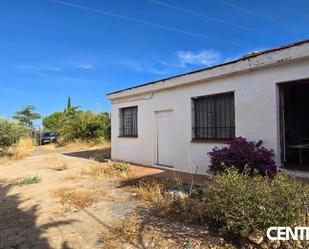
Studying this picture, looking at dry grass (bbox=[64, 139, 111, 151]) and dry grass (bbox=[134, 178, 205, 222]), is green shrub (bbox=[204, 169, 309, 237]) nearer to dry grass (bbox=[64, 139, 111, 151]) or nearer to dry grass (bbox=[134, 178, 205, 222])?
dry grass (bbox=[134, 178, 205, 222])

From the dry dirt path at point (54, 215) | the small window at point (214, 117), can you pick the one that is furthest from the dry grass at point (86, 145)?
the small window at point (214, 117)

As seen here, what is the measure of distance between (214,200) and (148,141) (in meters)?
8.03

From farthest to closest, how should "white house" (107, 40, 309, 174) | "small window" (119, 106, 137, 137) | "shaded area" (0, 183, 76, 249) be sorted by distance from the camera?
"small window" (119, 106, 137, 137), "white house" (107, 40, 309, 174), "shaded area" (0, 183, 76, 249)

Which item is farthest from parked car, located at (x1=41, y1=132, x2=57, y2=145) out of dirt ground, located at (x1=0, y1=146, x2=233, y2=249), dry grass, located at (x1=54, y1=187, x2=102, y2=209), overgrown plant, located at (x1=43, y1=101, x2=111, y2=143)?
dry grass, located at (x1=54, y1=187, x2=102, y2=209)

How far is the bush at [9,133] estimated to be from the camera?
18375 mm

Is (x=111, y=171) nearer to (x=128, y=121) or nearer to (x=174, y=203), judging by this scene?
(x=128, y=121)

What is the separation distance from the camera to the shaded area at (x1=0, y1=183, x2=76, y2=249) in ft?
17.5

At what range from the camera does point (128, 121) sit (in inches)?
582

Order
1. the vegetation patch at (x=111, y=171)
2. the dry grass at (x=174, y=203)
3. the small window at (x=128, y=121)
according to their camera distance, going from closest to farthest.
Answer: the dry grass at (x=174, y=203) < the vegetation patch at (x=111, y=171) < the small window at (x=128, y=121)

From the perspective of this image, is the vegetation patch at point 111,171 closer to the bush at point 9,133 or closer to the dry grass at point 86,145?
the bush at point 9,133

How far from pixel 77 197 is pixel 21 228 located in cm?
198

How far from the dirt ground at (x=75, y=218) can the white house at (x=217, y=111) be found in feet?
5.19

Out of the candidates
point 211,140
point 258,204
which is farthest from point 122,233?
point 211,140

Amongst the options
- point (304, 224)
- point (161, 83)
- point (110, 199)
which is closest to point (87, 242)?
point (110, 199)
